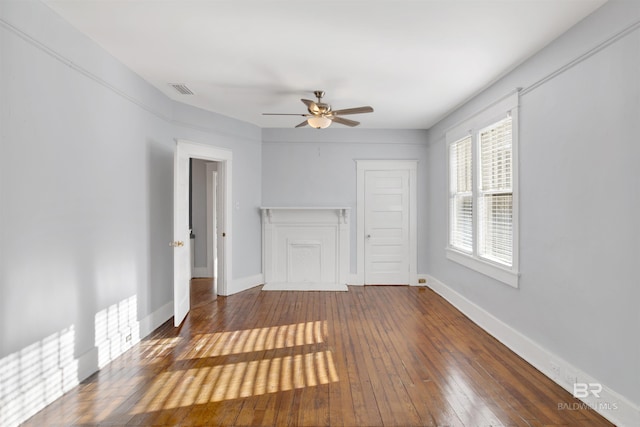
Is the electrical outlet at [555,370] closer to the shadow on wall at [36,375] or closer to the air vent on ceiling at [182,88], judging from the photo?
the shadow on wall at [36,375]

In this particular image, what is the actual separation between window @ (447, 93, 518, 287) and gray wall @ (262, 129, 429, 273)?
110 centimetres

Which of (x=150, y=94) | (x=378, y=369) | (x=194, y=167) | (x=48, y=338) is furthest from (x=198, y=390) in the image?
(x=194, y=167)

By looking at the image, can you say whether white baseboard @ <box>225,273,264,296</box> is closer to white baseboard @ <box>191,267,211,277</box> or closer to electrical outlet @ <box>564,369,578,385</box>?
white baseboard @ <box>191,267,211,277</box>

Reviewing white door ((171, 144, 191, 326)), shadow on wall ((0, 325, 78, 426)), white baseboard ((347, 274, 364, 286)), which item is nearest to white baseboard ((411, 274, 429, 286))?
white baseboard ((347, 274, 364, 286))

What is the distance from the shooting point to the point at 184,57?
322 cm

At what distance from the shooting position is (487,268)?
394cm

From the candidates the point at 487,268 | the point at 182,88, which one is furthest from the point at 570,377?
the point at 182,88

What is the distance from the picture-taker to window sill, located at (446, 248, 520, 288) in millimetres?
3438

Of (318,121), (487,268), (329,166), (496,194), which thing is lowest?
(487,268)

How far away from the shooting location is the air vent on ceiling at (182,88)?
3.96 metres

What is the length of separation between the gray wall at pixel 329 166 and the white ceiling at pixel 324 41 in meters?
1.80

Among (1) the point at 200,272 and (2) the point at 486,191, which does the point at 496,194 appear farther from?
(1) the point at 200,272

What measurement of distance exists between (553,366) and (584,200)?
4.31 ft

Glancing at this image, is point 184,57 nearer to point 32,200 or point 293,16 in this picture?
point 293,16
